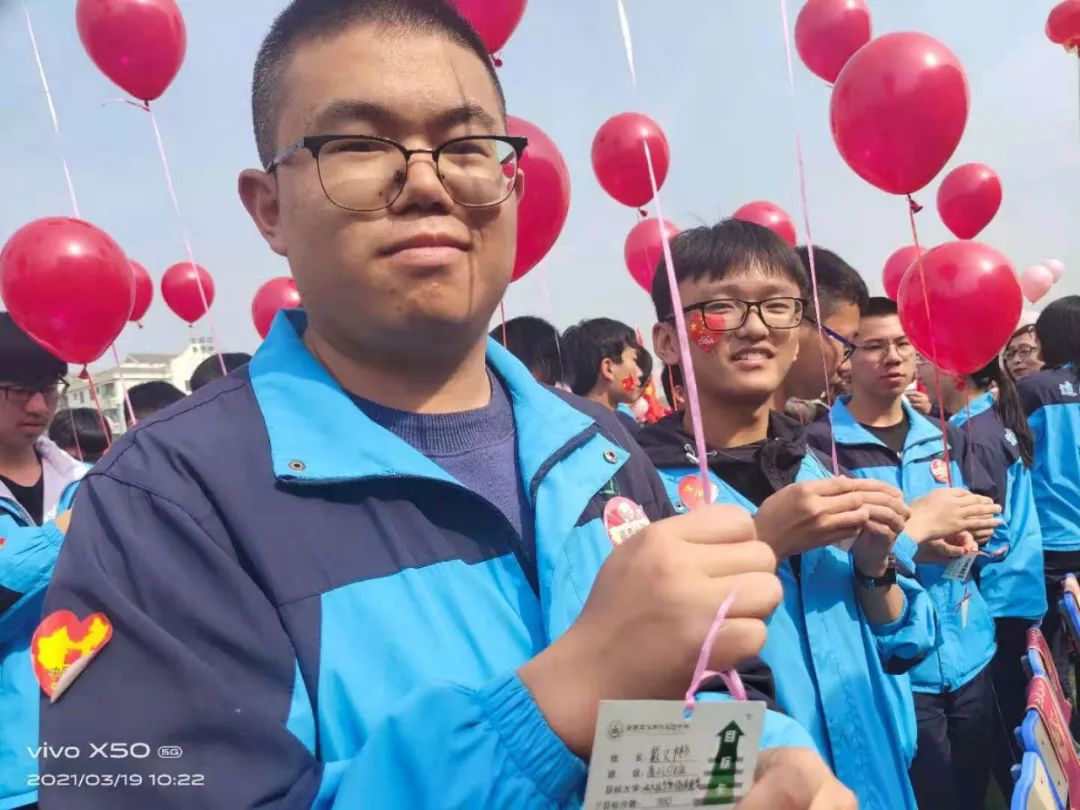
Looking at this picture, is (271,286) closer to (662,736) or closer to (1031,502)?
(1031,502)

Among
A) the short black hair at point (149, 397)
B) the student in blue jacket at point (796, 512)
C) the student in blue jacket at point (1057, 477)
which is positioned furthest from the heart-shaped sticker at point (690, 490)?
the short black hair at point (149, 397)

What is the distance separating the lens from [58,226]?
3.09 m

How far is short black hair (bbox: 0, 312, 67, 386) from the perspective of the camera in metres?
2.58

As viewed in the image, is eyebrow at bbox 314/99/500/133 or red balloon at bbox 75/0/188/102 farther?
red balloon at bbox 75/0/188/102

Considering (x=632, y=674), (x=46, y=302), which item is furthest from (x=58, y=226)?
(x=632, y=674)

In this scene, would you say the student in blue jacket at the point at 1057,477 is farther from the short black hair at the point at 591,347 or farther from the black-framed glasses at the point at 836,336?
the short black hair at the point at 591,347

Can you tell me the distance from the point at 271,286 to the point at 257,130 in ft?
16.3

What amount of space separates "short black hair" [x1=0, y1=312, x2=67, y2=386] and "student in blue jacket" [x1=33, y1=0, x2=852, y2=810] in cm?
202

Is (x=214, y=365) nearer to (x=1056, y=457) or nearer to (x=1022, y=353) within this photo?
(x=1056, y=457)

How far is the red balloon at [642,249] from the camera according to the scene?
4.56 meters

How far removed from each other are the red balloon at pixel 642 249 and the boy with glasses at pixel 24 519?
120 inches

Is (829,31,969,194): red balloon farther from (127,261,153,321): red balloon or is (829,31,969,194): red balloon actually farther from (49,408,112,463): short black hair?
(127,261,153,321): red balloon

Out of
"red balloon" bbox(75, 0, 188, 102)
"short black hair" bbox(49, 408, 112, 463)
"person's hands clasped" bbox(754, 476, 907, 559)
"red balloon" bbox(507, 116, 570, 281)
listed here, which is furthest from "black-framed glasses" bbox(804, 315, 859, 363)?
"short black hair" bbox(49, 408, 112, 463)

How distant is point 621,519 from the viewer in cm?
101
